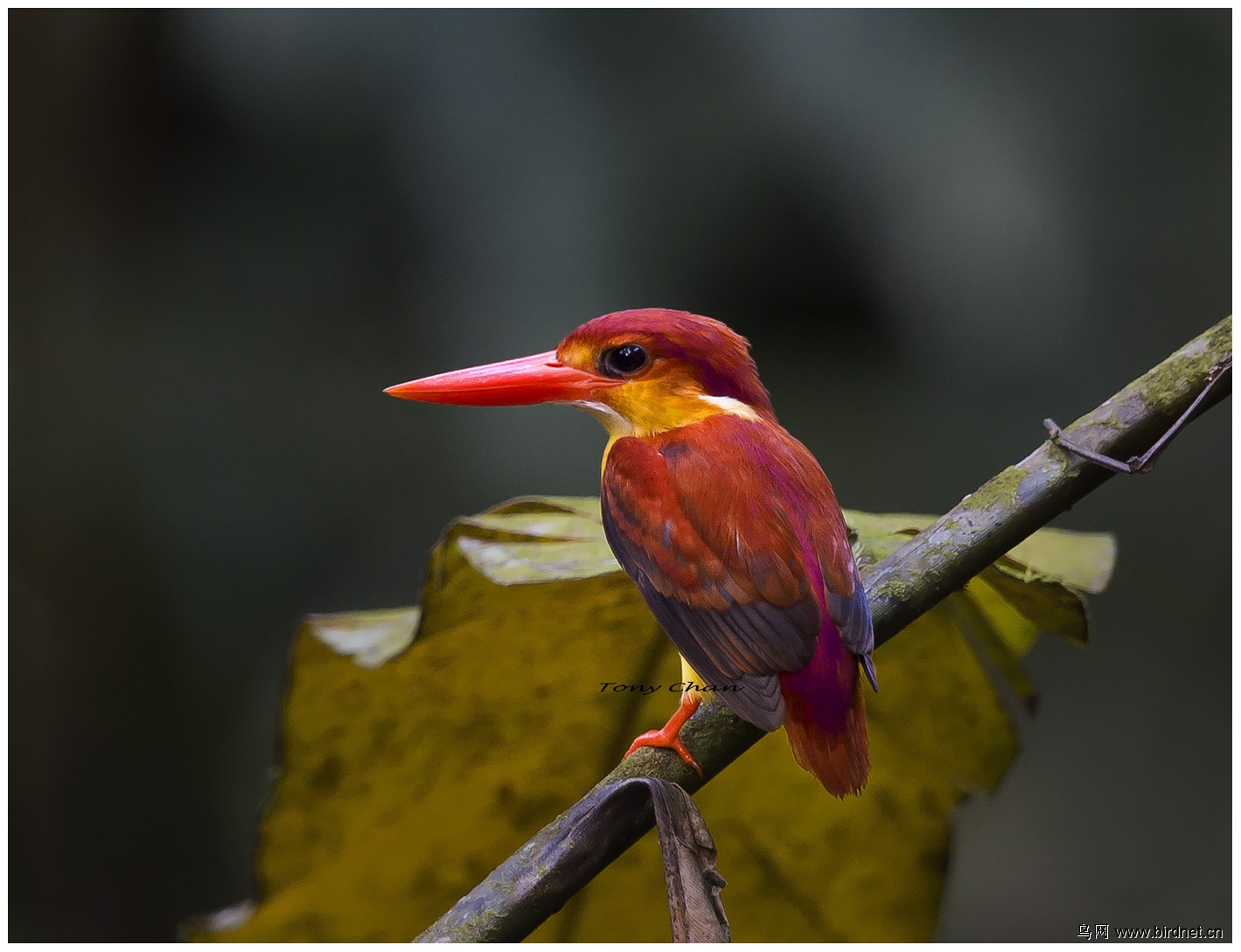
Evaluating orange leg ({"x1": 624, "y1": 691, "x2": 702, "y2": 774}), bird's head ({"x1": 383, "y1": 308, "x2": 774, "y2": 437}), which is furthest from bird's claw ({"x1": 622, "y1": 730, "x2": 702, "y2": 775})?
bird's head ({"x1": 383, "y1": 308, "x2": 774, "y2": 437})

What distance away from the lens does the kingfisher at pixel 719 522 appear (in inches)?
25.0

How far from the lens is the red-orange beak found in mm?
719

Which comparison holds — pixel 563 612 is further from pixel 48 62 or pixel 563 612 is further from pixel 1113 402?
pixel 48 62

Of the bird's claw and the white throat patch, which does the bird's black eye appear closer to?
the white throat patch

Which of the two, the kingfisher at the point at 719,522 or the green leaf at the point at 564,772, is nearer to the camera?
the kingfisher at the point at 719,522

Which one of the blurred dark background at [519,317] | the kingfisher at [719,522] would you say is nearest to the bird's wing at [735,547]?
the kingfisher at [719,522]

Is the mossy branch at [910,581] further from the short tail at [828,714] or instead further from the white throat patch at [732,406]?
the white throat patch at [732,406]

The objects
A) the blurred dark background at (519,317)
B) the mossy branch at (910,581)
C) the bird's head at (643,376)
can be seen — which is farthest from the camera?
the blurred dark background at (519,317)

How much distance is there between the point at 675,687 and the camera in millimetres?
711

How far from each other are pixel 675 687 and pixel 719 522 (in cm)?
12

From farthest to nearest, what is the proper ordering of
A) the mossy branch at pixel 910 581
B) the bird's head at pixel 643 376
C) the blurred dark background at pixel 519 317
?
1. the blurred dark background at pixel 519 317
2. the bird's head at pixel 643 376
3. the mossy branch at pixel 910 581

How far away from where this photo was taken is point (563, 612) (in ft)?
2.44

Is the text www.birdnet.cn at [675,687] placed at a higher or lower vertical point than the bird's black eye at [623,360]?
lower

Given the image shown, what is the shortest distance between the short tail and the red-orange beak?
227 millimetres
